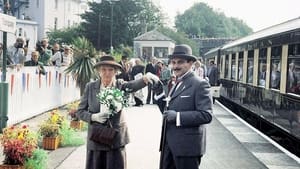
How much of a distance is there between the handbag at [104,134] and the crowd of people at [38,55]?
7.70 meters

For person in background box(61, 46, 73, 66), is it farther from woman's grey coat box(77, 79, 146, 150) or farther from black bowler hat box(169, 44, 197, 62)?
black bowler hat box(169, 44, 197, 62)

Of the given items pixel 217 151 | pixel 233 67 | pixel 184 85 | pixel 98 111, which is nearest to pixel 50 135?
pixel 217 151

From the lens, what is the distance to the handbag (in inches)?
220

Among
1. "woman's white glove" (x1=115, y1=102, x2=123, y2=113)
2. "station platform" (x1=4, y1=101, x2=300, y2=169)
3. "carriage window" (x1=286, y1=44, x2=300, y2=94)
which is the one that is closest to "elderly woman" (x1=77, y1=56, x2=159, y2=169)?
"woman's white glove" (x1=115, y1=102, x2=123, y2=113)

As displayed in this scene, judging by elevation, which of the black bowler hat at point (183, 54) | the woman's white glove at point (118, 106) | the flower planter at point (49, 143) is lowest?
the flower planter at point (49, 143)

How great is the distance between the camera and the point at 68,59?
19469 millimetres

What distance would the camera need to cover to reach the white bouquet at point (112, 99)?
554cm

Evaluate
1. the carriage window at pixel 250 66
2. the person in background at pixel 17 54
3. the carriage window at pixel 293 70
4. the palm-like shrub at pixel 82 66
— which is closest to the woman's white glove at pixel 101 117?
the carriage window at pixel 293 70

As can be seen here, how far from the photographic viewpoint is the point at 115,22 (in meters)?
70.1

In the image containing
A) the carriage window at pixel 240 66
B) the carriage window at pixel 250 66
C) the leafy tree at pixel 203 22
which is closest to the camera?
the carriage window at pixel 250 66

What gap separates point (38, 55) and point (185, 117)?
37.3 ft

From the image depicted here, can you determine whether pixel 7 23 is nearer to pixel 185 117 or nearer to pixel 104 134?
pixel 104 134

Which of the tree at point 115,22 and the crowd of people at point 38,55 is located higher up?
the tree at point 115,22

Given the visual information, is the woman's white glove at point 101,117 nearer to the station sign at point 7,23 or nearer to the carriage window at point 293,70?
the station sign at point 7,23
